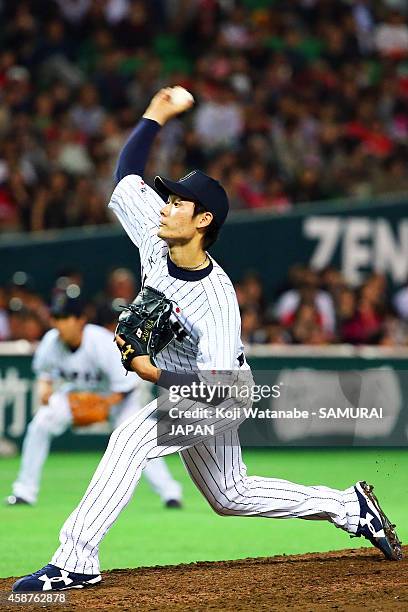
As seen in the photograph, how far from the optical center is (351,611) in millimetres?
4918

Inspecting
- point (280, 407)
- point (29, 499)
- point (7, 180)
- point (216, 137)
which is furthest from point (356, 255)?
point (29, 499)

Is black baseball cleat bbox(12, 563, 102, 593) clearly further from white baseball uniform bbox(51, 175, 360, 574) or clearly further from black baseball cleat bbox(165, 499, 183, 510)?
black baseball cleat bbox(165, 499, 183, 510)

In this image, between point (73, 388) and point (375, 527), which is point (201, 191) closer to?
point (375, 527)

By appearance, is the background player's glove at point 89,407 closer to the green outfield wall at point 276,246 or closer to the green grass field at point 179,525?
the green grass field at point 179,525

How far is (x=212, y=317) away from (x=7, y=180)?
8385mm

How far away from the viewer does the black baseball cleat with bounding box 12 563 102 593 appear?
518 centimetres

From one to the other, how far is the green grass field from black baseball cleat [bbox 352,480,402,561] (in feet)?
3.83

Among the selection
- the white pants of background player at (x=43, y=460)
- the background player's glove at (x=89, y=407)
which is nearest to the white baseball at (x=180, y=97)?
the white pants of background player at (x=43, y=460)

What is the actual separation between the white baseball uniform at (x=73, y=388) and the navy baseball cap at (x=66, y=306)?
0.99ft

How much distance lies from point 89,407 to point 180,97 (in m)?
4.09

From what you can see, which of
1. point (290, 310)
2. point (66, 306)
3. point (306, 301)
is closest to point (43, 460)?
point (66, 306)

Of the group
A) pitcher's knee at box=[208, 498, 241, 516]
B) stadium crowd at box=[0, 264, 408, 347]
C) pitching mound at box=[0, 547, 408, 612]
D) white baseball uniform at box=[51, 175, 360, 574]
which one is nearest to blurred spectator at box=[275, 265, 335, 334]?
stadium crowd at box=[0, 264, 408, 347]

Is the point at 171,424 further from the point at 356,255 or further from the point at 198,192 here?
the point at 356,255

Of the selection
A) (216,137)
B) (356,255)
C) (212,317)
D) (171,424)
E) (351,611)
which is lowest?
(351,611)
